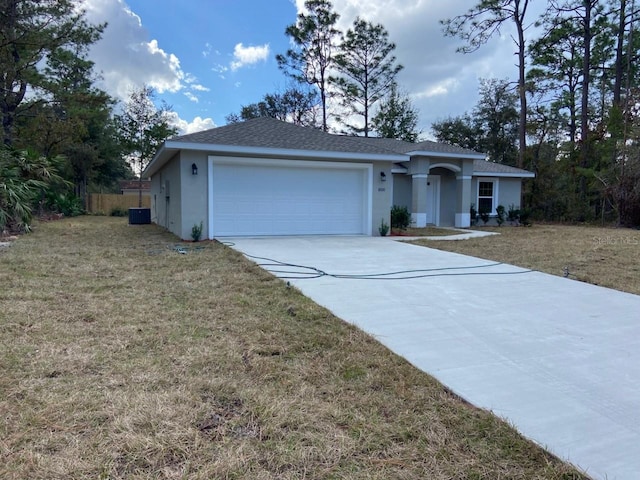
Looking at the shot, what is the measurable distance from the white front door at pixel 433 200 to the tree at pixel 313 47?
1292 cm

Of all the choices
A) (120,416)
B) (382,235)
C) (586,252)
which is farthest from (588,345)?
(382,235)

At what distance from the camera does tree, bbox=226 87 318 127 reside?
29031mm

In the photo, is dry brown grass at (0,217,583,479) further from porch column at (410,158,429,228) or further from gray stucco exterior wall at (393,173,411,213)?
gray stucco exterior wall at (393,173,411,213)

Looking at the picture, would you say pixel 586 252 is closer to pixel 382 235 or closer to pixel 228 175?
pixel 382 235

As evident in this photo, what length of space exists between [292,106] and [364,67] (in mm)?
5665

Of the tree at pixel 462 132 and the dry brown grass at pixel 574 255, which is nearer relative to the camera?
the dry brown grass at pixel 574 255

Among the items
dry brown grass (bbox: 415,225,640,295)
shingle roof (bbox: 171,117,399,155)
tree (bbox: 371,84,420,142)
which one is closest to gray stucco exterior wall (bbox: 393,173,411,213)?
shingle roof (bbox: 171,117,399,155)

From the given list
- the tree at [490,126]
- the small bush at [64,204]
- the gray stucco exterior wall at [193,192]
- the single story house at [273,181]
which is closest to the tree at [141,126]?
the small bush at [64,204]

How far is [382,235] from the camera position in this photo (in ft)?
41.8

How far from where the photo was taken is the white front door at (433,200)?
57.5ft

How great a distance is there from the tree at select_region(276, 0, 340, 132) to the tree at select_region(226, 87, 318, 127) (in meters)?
1.02

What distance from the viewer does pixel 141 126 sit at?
26.1 m

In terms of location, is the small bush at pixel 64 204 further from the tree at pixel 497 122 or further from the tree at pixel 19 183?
the tree at pixel 497 122

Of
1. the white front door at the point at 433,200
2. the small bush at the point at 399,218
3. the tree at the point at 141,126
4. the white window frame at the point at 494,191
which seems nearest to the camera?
the small bush at the point at 399,218
